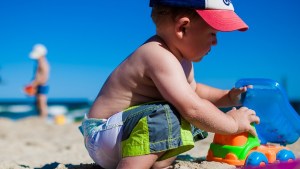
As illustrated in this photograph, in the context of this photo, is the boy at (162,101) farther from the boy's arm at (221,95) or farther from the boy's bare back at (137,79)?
the boy's arm at (221,95)

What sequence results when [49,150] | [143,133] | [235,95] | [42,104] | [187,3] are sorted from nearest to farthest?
[143,133] → [187,3] → [235,95] → [49,150] → [42,104]

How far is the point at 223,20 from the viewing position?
183 centimetres

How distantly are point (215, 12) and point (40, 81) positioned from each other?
6.38 m

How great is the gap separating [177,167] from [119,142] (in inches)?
11.5

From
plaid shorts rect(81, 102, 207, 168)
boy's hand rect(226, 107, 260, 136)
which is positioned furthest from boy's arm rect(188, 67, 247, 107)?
plaid shorts rect(81, 102, 207, 168)

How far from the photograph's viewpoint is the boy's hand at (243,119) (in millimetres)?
1862

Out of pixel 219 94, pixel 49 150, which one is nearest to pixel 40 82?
pixel 49 150

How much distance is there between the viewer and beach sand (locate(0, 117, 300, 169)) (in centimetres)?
226

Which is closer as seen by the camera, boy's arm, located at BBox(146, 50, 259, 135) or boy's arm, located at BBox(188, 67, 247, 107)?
boy's arm, located at BBox(146, 50, 259, 135)

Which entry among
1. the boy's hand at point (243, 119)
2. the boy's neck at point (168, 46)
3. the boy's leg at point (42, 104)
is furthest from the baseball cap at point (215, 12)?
the boy's leg at point (42, 104)

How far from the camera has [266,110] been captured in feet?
7.07

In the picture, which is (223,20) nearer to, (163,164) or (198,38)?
(198,38)

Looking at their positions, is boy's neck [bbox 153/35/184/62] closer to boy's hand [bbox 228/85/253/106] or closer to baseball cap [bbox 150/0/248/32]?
baseball cap [bbox 150/0/248/32]

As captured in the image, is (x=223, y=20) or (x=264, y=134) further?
(x=264, y=134)
